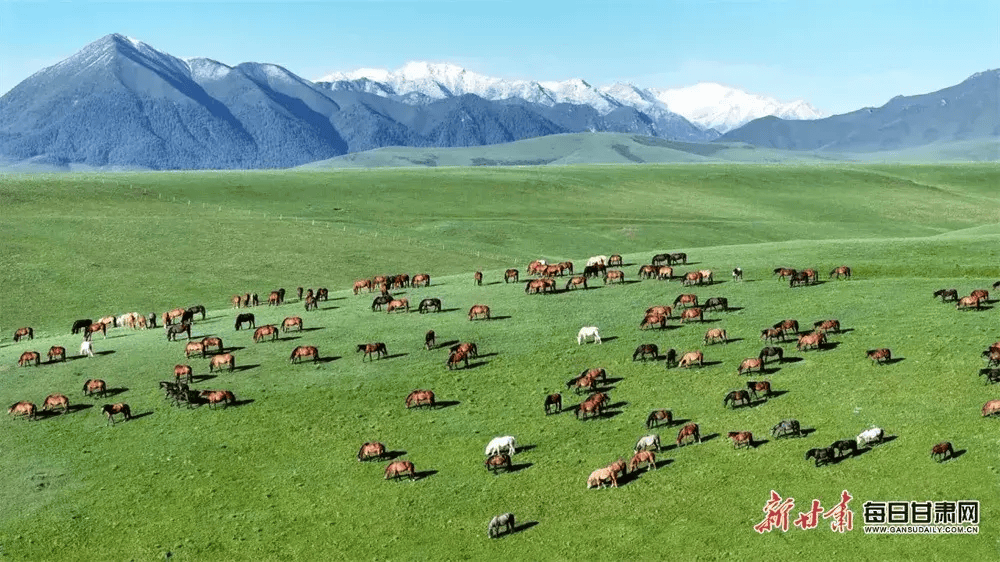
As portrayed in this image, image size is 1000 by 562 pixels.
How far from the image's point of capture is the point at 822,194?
154 meters

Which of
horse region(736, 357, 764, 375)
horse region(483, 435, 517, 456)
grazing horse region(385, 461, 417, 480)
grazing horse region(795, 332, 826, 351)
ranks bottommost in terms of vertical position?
grazing horse region(385, 461, 417, 480)

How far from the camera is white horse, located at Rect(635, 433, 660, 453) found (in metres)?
33.7

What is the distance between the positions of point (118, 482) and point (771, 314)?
32221 mm

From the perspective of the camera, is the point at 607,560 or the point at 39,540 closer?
the point at 607,560

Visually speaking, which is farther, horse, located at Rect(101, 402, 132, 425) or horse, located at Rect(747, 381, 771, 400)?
horse, located at Rect(101, 402, 132, 425)

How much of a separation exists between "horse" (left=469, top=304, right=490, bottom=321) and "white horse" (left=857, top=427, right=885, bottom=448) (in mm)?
25388

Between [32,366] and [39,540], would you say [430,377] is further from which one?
[32,366]

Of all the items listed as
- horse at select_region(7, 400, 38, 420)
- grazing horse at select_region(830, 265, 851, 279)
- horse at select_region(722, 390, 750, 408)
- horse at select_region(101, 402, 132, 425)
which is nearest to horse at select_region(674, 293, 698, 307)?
grazing horse at select_region(830, 265, 851, 279)

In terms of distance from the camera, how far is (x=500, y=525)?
97.1ft

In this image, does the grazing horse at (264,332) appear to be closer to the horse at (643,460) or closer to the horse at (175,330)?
the horse at (175,330)

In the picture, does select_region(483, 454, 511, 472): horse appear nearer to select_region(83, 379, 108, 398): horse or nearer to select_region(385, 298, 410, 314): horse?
select_region(83, 379, 108, 398): horse

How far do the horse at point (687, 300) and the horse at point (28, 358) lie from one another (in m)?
33.7

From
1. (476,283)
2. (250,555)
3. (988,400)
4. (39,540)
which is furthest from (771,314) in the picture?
(39,540)

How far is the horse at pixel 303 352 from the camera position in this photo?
47.0m
